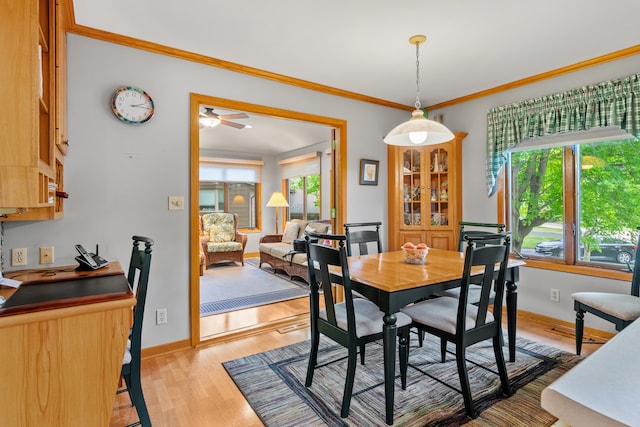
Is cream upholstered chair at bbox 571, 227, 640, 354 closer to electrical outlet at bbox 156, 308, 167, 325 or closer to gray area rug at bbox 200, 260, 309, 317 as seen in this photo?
gray area rug at bbox 200, 260, 309, 317

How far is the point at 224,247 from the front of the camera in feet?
19.7

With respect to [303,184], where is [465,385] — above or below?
below

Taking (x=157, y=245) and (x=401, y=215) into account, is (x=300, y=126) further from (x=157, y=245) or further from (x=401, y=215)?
(x=157, y=245)

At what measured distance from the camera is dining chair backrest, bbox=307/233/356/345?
176 centimetres

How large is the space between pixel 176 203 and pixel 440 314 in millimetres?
2137

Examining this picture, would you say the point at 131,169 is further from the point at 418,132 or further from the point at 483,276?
the point at 483,276

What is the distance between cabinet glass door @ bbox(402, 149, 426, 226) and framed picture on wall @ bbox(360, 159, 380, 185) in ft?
1.19

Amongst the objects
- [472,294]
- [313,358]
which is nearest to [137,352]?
[313,358]

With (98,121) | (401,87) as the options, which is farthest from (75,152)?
(401,87)

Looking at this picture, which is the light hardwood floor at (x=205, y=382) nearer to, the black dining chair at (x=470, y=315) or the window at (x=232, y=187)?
the black dining chair at (x=470, y=315)

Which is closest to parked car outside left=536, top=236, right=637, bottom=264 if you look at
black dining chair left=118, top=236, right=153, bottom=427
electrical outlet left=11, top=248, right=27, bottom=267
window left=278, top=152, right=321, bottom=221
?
black dining chair left=118, top=236, right=153, bottom=427

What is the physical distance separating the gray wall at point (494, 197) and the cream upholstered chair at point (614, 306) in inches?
11.8

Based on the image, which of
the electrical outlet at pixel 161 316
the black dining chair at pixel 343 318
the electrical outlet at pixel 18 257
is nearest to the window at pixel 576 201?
the black dining chair at pixel 343 318

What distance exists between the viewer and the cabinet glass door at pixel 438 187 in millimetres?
3863
